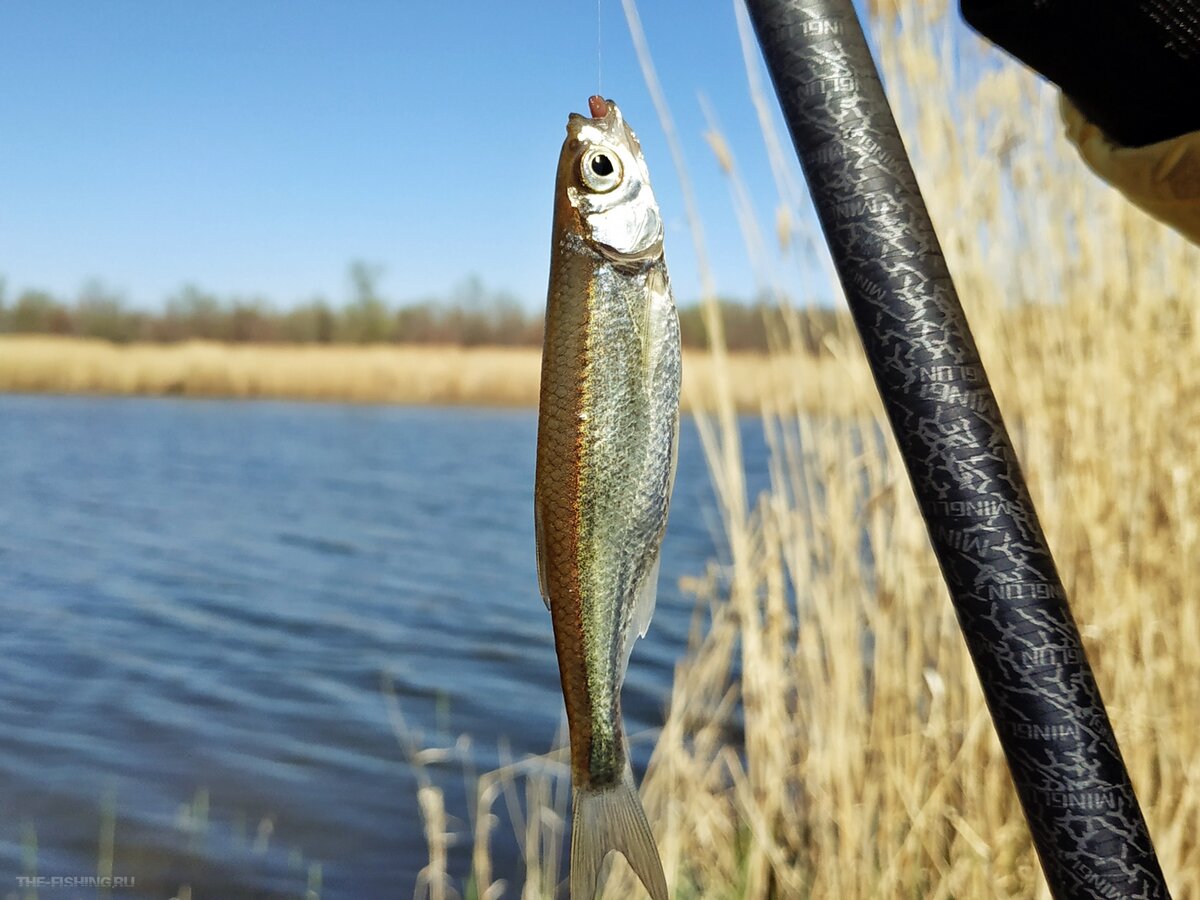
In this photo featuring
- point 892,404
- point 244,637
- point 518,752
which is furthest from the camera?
point 244,637

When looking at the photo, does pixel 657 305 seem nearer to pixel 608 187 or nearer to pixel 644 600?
pixel 608 187

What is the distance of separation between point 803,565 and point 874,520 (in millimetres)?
192

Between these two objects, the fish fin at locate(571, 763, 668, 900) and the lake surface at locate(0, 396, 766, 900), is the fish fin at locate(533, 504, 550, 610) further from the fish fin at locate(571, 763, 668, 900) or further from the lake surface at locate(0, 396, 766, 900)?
the lake surface at locate(0, 396, 766, 900)

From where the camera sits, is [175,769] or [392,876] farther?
[175,769]

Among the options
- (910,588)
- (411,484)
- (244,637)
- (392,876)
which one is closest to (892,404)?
(910,588)

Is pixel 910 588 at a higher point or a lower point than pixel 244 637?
higher

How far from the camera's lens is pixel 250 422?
2338cm

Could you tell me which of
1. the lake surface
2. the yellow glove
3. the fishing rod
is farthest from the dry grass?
the fishing rod

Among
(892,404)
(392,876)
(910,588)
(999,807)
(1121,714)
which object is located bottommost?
(392,876)

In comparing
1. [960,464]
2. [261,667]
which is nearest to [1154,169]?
[960,464]

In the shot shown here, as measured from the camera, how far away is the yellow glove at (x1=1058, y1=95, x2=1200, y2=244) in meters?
0.84

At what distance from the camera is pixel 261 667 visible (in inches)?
262

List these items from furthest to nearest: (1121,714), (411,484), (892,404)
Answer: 1. (411,484)
2. (1121,714)
3. (892,404)

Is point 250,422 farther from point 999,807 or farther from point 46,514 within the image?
point 999,807
